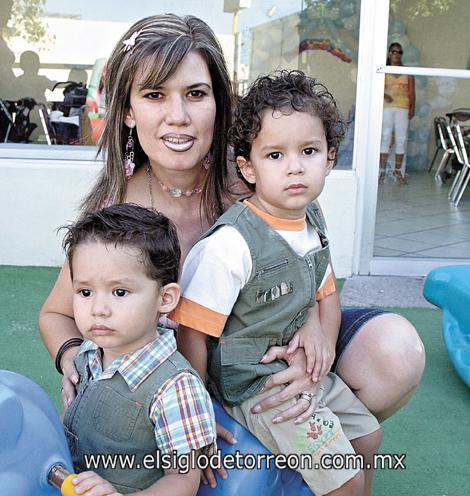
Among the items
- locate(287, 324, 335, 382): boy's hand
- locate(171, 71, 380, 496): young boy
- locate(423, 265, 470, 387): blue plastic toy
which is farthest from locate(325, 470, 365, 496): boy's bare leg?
locate(423, 265, 470, 387): blue plastic toy

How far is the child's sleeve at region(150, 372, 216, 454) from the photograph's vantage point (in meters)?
1.48

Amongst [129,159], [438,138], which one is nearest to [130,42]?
[129,159]

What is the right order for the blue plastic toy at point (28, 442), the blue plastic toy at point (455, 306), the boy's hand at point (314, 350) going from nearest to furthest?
the blue plastic toy at point (28, 442), the boy's hand at point (314, 350), the blue plastic toy at point (455, 306)

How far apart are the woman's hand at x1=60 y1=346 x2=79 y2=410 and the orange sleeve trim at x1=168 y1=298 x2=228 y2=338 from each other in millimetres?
272

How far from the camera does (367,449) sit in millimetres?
1869

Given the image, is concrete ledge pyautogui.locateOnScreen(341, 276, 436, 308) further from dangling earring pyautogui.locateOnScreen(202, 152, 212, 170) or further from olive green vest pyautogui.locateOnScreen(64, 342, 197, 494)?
olive green vest pyautogui.locateOnScreen(64, 342, 197, 494)

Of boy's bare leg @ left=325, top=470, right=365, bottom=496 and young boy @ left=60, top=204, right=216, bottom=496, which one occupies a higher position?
young boy @ left=60, top=204, right=216, bottom=496

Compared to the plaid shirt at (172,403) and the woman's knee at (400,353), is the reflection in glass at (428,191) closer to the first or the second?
the woman's knee at (400,353)

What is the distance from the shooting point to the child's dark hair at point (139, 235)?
1.52m

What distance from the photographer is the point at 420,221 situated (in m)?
5.80

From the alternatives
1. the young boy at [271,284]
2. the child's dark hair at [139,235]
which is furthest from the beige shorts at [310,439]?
the child's dark hair at [139,235]

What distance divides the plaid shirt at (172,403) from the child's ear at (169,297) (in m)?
0.07

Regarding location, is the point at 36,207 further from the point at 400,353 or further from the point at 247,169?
the point at 400,353

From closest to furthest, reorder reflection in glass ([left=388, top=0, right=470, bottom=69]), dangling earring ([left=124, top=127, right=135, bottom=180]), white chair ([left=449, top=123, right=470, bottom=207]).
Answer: dangling earring ([left=124, top=127, right=135, bottom=180])
reflection in glass ([left=388, top=0, right=470, bottom=69])
white chair ([left=449, top=123, right=470, bottom=207])
